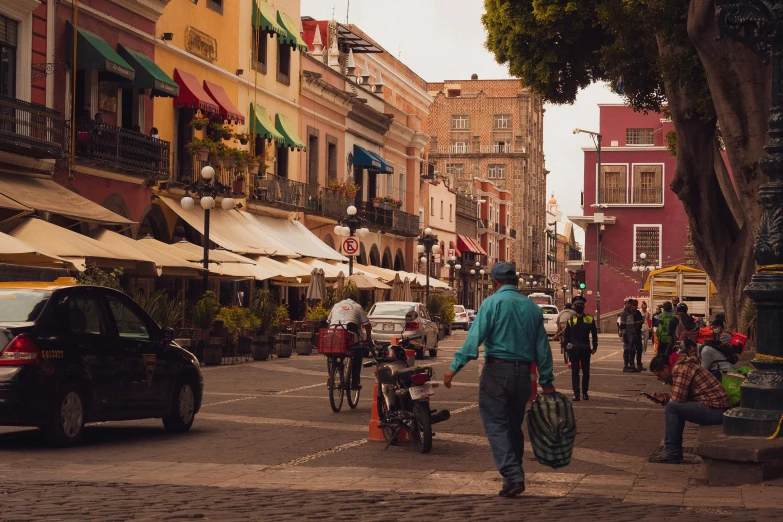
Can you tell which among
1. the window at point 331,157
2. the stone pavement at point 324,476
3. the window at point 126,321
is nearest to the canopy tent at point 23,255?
the stone pavement at point 324,476

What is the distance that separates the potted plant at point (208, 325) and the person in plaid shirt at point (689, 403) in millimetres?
17454

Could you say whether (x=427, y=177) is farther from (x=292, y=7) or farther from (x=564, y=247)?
(x=564, y=247)

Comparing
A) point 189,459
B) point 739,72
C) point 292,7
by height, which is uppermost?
point 292,7

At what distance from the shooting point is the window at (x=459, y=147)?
395 feet

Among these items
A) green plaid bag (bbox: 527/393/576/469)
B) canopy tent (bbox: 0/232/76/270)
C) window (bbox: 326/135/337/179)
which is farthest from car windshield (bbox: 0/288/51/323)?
window (bbox: 326/135/337/179)

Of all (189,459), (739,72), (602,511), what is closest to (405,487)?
(602,511)

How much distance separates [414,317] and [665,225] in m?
47.0

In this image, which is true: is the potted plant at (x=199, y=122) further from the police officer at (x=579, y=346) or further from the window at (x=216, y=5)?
the police officer at (x=579, y=346)

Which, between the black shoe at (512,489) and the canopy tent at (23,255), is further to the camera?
the canopy tent at (23,255)

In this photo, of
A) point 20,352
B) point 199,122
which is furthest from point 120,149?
point 20,352

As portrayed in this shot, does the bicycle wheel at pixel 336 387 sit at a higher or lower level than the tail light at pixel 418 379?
lower

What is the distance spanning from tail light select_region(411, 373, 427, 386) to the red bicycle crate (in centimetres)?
465

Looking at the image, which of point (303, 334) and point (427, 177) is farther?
point (427, 177)

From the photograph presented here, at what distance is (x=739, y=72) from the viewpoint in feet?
53.5
